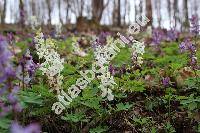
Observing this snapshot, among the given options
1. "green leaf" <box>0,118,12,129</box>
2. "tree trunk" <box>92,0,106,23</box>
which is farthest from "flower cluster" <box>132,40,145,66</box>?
"tree trunk" <box>92,0,106,23</box>

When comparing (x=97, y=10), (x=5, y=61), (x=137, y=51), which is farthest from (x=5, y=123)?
(x=97, y=10)

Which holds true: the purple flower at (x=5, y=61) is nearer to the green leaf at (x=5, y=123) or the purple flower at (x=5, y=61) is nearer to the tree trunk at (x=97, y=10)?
the green leaf at (x=5, y=123)

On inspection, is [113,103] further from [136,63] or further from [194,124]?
[194,124]

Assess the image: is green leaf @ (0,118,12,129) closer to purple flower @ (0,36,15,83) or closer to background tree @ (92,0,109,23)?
purple flower @ (0,36,15,83)

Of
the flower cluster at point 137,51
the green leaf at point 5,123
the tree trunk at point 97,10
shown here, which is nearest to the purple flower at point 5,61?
the green leaf at point 5,123

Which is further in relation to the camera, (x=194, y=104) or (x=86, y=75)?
(x=86, y=75)

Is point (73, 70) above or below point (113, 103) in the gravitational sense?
above

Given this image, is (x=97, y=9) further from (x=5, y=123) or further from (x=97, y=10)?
(x=5, y=123)

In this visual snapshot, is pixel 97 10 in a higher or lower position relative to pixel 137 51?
higher

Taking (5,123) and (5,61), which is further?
(5,123)

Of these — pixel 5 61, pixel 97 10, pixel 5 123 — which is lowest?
pixel 5 123

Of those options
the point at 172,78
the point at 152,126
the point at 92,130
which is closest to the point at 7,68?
Result: the point at 92,130
